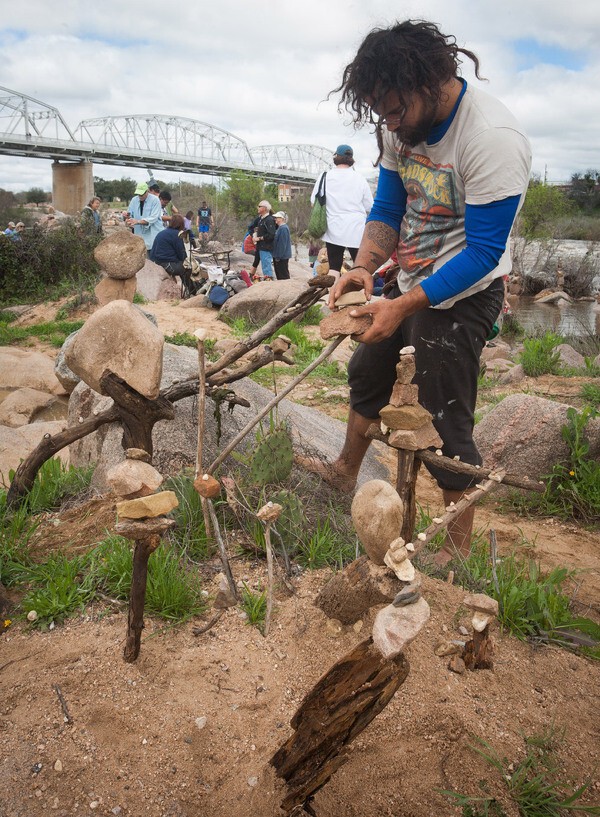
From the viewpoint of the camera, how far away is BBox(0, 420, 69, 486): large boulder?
4184 mm

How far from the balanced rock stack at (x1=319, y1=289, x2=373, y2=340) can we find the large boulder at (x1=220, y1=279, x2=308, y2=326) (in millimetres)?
6635

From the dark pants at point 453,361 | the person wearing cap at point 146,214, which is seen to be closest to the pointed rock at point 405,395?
the dark pants at point 453,361

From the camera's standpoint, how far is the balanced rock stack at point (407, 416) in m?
2.07

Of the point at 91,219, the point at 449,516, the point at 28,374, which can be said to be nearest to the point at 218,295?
the point at 28,374

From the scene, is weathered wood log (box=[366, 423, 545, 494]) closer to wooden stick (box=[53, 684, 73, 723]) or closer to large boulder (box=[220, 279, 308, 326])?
wooden stick (box=[53, 684, 73, 723])

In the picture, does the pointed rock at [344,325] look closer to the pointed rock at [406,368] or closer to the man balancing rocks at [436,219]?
the man balancing rocks at [436,219]

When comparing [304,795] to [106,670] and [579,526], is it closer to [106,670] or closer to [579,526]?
[106,670]

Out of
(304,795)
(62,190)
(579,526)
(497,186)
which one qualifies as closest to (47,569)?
(304,795)

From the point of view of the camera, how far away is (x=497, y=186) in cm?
204

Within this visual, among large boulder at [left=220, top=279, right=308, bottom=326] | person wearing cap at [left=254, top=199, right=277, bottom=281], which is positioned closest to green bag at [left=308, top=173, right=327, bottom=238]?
large boulder at [left=220, top=279, right=308, bottom=326]

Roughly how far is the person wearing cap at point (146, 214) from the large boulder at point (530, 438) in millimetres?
8399

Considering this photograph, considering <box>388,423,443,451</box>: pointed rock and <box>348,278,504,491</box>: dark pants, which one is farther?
<box>348,278,504,491</box>: dark pants

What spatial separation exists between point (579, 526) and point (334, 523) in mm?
1726

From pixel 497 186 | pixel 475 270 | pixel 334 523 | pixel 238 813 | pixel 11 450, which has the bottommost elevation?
pixel 11 450
